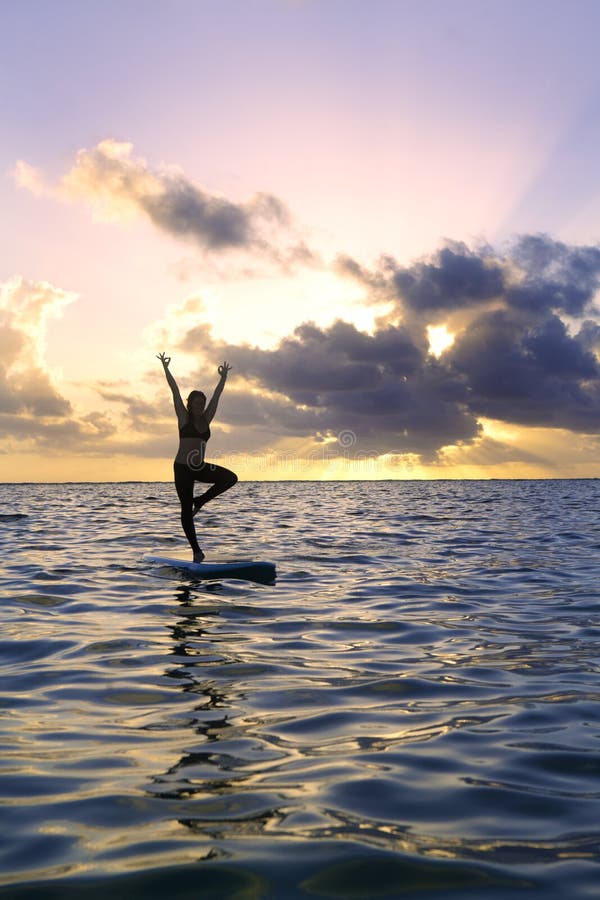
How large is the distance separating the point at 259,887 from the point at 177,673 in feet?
12.0

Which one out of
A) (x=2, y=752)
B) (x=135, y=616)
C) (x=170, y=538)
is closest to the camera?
(x=2, y=752)

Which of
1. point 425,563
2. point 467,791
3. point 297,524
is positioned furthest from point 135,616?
point 297,524

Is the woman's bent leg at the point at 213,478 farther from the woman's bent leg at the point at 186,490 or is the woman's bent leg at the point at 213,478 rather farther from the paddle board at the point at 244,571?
the paddle board at the point at 244,571

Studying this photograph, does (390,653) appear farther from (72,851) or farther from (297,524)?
(297,524)

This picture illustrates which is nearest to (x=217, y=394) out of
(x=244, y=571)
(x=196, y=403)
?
(x=196, y=403)

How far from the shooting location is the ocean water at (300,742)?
3152mm

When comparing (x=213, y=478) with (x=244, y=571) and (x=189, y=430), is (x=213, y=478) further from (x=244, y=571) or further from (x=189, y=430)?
(x=244, y=571)

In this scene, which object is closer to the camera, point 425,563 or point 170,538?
point 425,563

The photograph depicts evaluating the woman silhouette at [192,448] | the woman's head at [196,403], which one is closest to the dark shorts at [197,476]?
the woman silhouette at [192,448]

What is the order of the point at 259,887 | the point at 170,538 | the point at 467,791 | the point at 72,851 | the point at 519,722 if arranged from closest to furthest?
the point at 259,887 < the point at 72,851 < the point at 467,791 < the point at 519,722 < the point at 170,538

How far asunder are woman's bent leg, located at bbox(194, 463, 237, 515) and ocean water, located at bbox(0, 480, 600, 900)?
252cm

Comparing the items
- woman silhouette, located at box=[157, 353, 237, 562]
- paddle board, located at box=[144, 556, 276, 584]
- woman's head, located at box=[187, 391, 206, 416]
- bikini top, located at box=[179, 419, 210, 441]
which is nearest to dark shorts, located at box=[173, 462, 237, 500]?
woman silhouette, located at box=[157, 353, 237, 562]

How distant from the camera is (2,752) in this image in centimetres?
464

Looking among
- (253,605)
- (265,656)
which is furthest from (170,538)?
(265,656)
